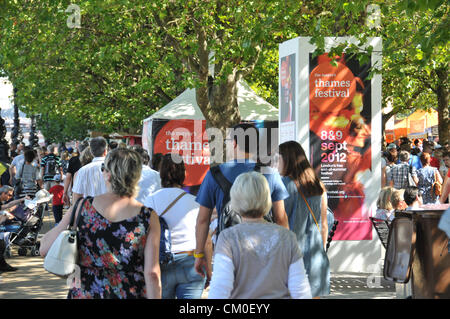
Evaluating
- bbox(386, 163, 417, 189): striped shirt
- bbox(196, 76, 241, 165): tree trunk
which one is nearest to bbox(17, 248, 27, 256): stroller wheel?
bbox(196, 76, 241, 165): tree trunk

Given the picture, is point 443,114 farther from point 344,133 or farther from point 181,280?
point 181,280

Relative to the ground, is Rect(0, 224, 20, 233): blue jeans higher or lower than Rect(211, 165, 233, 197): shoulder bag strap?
lower

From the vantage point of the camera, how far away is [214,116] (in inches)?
759

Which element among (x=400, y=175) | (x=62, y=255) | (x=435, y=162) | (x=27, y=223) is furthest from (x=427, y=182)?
(x=62, y=255)

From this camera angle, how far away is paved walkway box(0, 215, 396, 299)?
969 cm

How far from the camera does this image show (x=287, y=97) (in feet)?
37.9

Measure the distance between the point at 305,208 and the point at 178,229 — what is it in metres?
1.22

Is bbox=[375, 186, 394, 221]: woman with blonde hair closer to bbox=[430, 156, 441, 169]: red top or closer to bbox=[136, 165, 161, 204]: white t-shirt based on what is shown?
bbox=[136, 165, 161, 204]: white t-shirt

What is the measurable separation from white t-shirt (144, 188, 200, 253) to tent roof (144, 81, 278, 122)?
14.4m

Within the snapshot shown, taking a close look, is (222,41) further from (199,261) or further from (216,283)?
(216,283)

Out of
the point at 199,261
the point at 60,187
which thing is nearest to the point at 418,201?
the point at 199,261

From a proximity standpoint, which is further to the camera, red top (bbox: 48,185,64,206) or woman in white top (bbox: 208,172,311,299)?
red top (bbox: 48,185,64,206)

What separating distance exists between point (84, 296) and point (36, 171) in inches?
530

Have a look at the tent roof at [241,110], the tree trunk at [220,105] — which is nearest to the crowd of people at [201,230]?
the tree trunk at [220,105]
